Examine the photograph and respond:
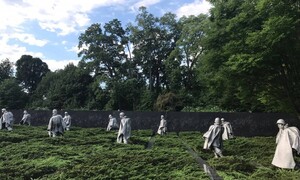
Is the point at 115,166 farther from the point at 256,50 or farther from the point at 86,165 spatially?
the point at 256,50

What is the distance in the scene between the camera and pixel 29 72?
79500 mm

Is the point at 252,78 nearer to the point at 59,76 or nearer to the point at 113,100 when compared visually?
the point at 113,100

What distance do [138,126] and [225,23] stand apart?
16.7 metres

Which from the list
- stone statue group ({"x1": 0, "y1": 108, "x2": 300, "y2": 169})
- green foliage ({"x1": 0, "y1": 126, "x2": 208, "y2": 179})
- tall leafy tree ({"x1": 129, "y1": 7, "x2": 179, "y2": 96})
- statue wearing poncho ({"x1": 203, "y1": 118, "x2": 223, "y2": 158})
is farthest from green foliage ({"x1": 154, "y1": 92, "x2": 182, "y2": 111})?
green foliage ({"x1": 0, "y1": 126, "x2": 208, "y2": 179})

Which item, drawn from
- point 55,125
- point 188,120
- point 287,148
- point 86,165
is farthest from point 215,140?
point 188,120

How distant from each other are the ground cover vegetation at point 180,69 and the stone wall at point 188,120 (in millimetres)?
1443

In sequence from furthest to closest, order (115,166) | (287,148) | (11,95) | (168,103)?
(11,95)
(168,103)
(287,148)
(115,166)

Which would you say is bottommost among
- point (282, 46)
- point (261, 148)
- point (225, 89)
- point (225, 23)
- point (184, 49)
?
point (261, 148)

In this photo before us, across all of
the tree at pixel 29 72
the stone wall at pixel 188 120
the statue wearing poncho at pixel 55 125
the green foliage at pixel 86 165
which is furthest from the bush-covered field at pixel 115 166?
the tree at pixel 29 72

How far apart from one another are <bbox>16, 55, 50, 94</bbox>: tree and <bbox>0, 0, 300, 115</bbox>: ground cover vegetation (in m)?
0.19

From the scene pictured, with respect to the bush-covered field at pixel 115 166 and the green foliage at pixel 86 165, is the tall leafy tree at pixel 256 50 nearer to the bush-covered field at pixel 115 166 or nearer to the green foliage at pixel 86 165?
the bush-covered field at pixel 115 166

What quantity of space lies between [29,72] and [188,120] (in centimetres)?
5042

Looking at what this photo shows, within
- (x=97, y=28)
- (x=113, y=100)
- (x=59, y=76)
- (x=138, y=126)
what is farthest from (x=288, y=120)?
(x=59, y=76)

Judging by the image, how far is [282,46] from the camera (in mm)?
21344
